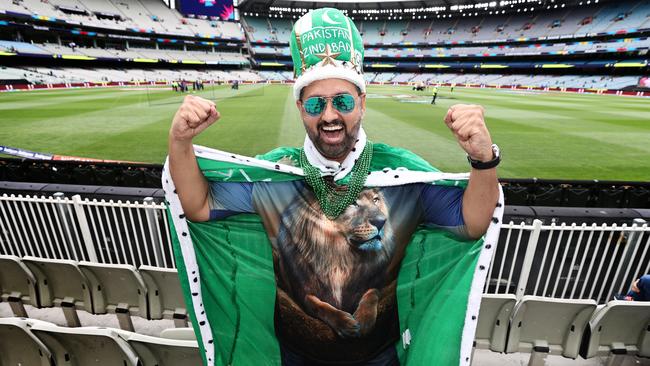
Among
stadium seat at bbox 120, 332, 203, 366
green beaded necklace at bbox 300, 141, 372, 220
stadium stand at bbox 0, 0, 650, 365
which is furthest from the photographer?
stadium stand at bbox 0, 0, 650, 365

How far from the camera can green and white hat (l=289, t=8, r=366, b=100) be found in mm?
1589

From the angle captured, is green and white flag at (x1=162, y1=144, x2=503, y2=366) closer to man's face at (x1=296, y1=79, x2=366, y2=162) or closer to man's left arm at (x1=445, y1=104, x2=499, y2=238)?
man's left arm at (x1=445, y1=104, x2=499, y2=238)

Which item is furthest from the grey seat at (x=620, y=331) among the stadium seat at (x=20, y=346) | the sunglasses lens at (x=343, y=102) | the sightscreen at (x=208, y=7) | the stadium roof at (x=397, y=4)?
the sightscreen at (x=208, y=7)

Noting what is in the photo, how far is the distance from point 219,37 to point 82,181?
70.7 m

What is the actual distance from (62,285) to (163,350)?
227 cm

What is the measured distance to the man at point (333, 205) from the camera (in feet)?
5.24

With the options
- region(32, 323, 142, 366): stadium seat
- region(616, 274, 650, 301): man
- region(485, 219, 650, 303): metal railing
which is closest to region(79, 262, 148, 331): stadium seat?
region(32, 323, 142, 366): stadium seat

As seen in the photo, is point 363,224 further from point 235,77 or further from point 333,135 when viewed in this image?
point 235,77

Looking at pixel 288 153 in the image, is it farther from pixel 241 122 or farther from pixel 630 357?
pixel 241 122

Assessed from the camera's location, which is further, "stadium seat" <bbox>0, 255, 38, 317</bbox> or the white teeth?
"stadium seat" <bbox>0, 255, 38, 317</bbox>

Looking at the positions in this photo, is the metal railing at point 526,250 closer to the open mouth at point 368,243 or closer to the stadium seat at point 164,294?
the stadium seat at point 164,294

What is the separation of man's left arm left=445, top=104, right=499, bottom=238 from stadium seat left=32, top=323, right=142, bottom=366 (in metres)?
2.53

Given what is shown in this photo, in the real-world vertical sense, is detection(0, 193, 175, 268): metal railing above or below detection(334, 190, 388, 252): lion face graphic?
below

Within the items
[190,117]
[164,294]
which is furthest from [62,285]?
[190,117]
